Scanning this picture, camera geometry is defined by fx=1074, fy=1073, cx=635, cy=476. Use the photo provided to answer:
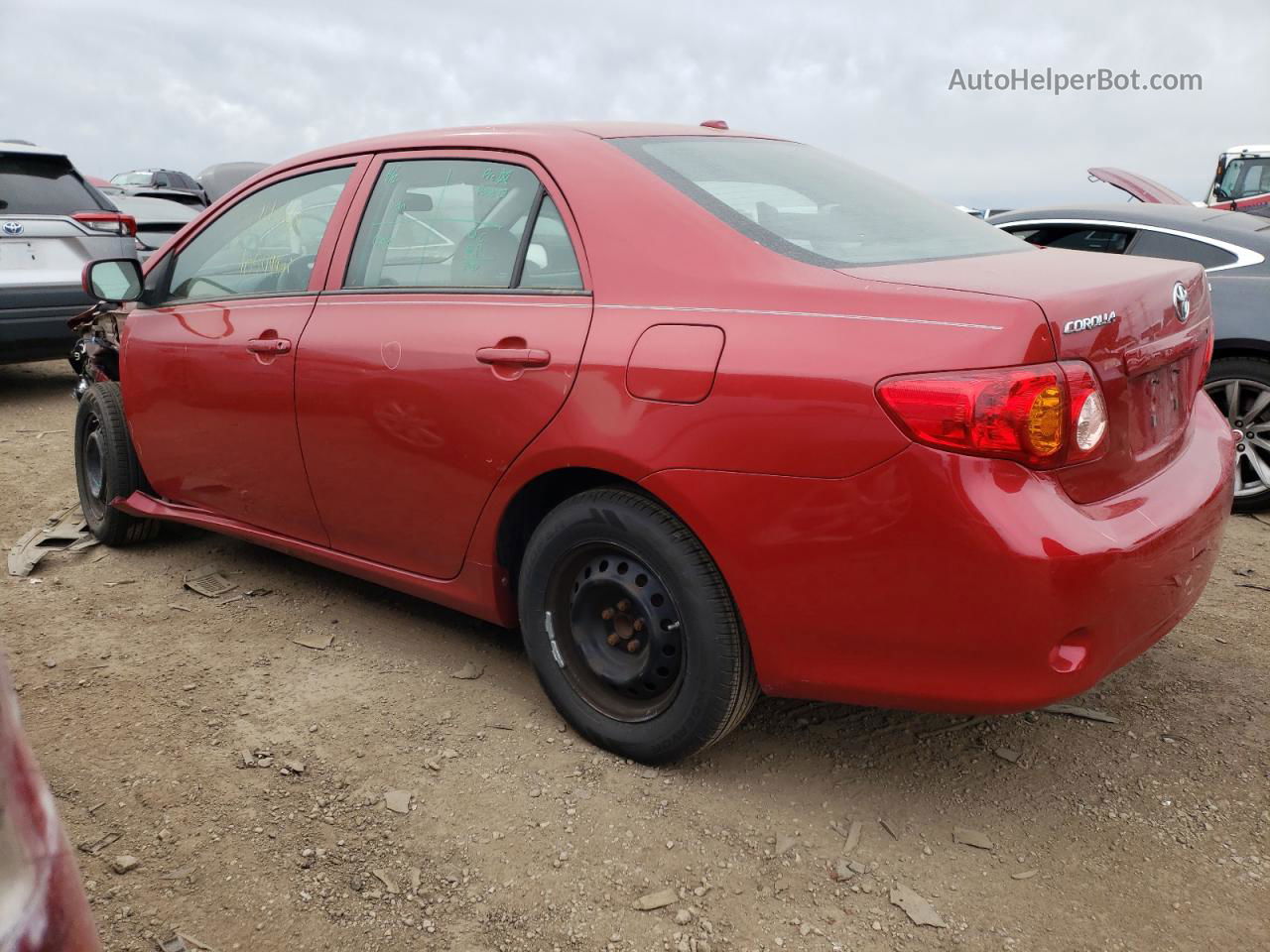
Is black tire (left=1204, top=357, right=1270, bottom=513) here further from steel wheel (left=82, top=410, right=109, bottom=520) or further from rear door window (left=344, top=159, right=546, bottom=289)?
steel wheel (left=82, top=410, right=109, bottom=520)

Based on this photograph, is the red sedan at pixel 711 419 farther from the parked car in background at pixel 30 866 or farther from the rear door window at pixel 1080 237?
the rear door window at pixel 1080 237

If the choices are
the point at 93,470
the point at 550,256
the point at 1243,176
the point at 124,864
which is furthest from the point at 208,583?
the point at 1243,176

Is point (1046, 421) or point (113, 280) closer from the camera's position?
point (1046, 421)

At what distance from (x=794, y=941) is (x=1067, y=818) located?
0.81m

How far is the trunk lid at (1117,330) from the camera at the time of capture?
84.2 inches

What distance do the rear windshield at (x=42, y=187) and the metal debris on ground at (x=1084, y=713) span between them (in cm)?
706

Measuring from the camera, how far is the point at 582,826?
2.49 m

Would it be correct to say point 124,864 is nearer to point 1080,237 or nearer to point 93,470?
point 93,470

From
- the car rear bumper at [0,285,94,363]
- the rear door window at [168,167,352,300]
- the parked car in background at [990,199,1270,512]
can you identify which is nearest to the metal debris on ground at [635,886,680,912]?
the rear door window at [168,167,352,300]

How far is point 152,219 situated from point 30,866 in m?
9.43

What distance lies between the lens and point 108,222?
24.2 feet

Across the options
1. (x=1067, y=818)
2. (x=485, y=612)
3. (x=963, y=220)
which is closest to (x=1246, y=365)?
(x=963, y=220)

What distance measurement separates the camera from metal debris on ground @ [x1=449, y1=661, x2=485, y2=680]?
3245mm

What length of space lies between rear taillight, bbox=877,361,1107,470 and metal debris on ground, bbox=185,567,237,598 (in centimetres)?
281
